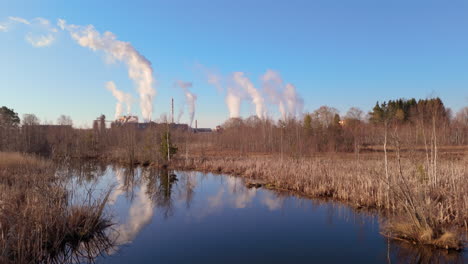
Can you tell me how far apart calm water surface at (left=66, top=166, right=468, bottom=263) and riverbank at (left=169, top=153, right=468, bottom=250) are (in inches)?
17.9

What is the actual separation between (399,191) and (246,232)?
4229 mm

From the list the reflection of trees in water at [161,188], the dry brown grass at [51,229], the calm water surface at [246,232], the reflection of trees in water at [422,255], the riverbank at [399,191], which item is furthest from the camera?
the reflection of trees in water at [161,188]

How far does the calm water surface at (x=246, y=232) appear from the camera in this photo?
5613 mm

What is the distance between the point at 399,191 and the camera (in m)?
7.05

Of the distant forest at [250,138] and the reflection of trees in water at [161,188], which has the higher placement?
the distant forest at [250,138]

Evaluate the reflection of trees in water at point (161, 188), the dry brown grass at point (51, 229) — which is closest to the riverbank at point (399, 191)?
the reflection of trees in water at point (161, 188)

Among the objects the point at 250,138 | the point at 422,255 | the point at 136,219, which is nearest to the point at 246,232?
the point at 136,219

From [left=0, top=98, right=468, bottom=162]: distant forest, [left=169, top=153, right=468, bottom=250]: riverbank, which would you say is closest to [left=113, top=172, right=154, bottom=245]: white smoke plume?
[left=169, top=153, right=468, bottom=250]: riverbank

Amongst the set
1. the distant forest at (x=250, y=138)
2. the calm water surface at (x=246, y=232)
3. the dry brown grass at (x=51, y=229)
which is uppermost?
Result: the distant forest at (x=250, y=138)

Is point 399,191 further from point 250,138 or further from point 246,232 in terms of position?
point 250,138

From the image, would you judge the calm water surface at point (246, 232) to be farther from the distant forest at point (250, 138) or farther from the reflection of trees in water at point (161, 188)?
the distant forest at point (250, 138)

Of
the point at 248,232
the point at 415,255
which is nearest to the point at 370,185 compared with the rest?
the point at 415,255

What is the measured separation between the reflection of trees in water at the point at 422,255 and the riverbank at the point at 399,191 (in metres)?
0.18

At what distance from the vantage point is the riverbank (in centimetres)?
578
